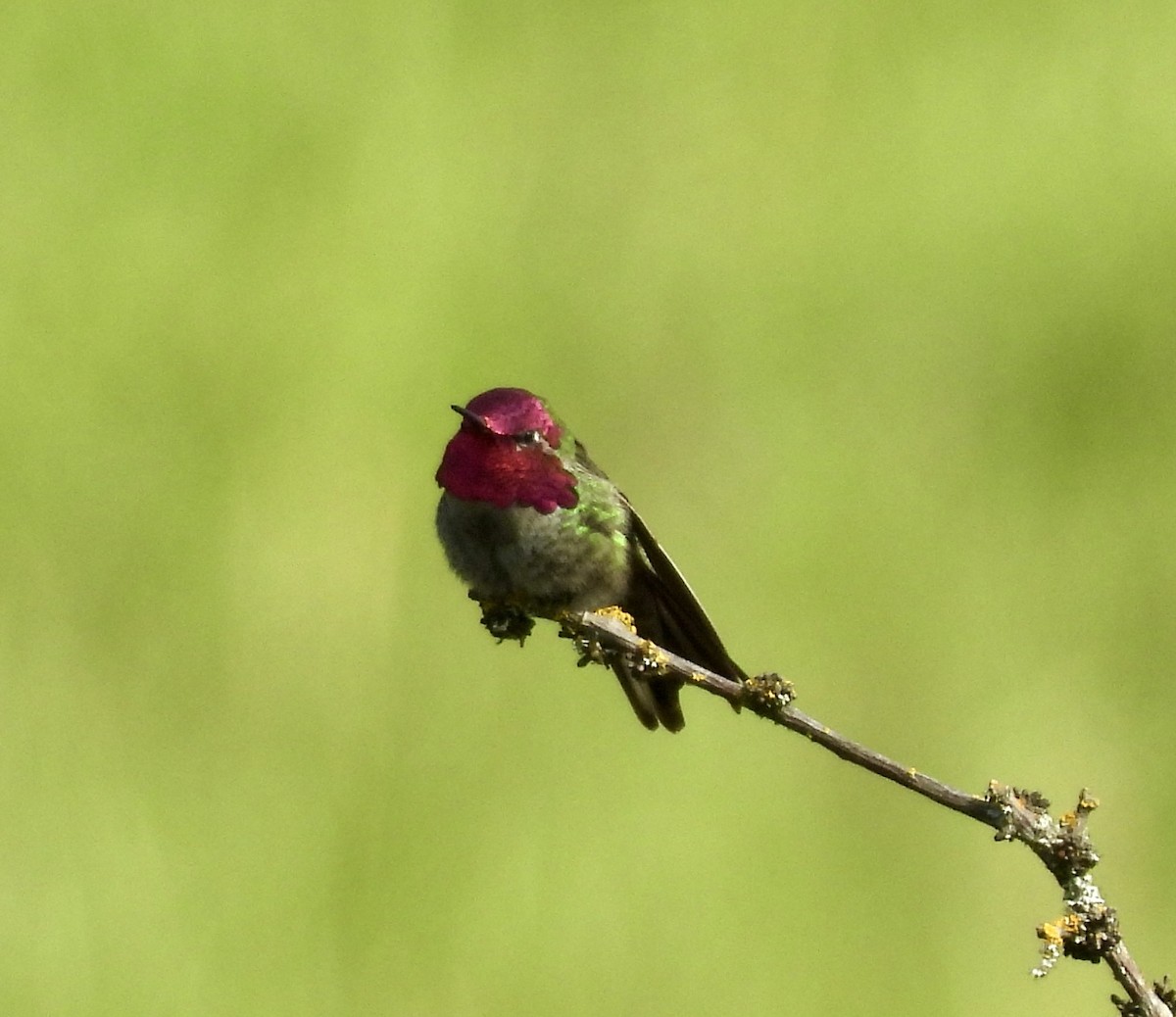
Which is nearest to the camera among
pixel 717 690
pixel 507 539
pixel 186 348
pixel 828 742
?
pixel 828 742

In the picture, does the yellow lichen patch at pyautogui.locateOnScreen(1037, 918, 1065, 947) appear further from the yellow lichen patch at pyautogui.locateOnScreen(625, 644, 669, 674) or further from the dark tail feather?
the dark tail feather

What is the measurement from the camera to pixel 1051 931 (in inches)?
52.9

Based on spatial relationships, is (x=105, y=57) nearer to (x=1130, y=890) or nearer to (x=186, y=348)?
(x=186, y=348)

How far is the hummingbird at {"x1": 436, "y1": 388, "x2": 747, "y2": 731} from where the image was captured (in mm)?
2375

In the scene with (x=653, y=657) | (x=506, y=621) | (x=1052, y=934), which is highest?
(x=506, y=621)

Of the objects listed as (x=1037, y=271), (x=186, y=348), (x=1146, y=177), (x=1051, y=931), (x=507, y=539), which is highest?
(x=1146, y=177)

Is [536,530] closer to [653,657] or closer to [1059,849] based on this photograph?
[653,657]

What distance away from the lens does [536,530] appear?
7.84 ft

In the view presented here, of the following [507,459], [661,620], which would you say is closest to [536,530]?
[507,459]

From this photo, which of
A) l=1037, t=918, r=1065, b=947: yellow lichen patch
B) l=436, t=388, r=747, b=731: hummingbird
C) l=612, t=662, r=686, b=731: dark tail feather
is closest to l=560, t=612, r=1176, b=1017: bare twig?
l=1037, t=918, r=1065, b=947: yellow lichen patch

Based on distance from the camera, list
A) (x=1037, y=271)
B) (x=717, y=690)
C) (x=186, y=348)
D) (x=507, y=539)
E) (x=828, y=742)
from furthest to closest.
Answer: (x=1037, y=271)
(x=186, y=348)
(x=507, y=539)
(x=717, y=690)
(x=828, y=742)

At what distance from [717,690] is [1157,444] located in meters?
3.53

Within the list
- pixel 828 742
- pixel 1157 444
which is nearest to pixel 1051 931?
pixel 828 742

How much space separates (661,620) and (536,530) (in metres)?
0.23
